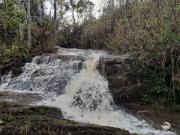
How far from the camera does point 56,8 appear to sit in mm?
25859

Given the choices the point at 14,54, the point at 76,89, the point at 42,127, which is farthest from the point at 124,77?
the point at 14,54

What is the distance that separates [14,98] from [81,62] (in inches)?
167

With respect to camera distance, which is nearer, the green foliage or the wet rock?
the wet rock

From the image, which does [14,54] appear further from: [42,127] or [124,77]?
[42,127]

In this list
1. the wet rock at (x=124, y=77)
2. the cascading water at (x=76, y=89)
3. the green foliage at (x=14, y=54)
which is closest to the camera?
the cascading water at (x=76, y=89)

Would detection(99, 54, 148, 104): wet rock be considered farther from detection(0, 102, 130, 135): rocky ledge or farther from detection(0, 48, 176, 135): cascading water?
detection(0, 102, 130, 135): rocky ledge

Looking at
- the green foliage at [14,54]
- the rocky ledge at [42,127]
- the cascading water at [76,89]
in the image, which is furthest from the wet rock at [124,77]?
the green foliage at [14,54]

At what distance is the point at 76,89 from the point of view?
41.4 feet

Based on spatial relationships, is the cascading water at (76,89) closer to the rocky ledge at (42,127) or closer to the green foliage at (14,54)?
the green foliage at (14,54)

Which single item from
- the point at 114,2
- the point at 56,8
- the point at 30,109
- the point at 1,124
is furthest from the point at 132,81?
the point at 56,8

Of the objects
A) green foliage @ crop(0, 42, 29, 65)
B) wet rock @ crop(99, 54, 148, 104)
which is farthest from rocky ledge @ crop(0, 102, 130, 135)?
green foliage @ crop(0, 42, 29, 65)

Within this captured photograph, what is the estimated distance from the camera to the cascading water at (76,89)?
996 cm

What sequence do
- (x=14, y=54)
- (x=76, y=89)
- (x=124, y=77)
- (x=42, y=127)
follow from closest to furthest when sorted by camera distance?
(x=42, y=127)
(x=124, y=77)
(x=76, y=89)
(x=14, y=54)

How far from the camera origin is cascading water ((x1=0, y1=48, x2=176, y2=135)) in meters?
9.96
